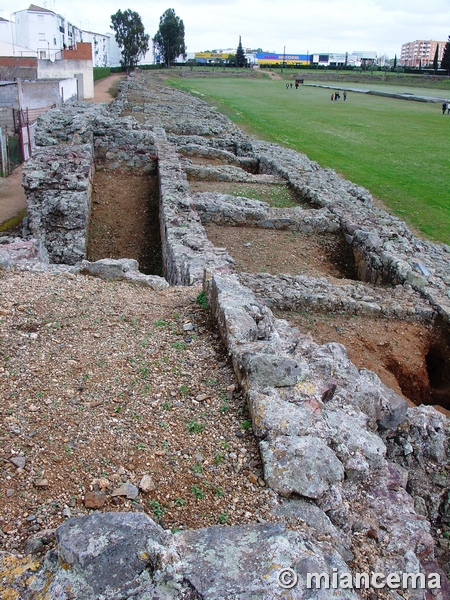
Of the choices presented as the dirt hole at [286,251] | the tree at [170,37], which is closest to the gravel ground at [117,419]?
the dirt hole at [286,251]

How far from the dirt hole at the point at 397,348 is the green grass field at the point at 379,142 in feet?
18.2

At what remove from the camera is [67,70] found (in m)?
40.4

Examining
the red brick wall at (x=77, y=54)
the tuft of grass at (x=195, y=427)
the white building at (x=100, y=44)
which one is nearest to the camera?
the tuft of grass at (x=195, y=427)

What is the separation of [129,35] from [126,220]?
8866 centimetres

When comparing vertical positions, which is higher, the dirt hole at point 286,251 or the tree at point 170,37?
the tree at point 170,37

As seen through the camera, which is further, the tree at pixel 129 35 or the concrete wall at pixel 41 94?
the tree at pixel 129 35

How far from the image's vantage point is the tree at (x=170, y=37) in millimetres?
99750

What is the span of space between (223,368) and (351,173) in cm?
1618

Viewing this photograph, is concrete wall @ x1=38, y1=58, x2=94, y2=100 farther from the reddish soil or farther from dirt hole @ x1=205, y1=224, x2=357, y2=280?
the reddish soil

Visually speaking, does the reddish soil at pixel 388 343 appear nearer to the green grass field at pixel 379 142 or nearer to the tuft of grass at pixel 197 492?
the tuft of grass at pixel 197 492

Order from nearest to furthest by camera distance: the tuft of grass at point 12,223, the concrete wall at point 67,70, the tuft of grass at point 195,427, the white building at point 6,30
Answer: the tuft of grass at point 195,427, the tuft of grass at point 12,223, the concrete wall at point 67,70, the white building at point 6,30

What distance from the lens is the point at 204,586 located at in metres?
2.32

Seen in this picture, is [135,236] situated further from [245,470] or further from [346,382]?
[245,470]

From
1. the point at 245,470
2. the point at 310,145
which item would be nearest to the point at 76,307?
the point at 245,470
